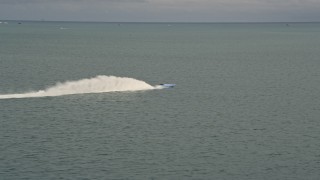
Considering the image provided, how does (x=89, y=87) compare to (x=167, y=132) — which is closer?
(x=167, y=132)

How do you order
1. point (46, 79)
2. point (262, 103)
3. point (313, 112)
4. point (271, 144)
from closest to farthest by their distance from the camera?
point (271, 144), point (313, 112), point (262, 103), point (46, 79)

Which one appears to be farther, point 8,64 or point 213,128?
point 8,64

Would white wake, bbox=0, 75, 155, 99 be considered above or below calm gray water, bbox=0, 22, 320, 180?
above

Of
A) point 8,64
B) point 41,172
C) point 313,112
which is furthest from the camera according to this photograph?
point 8,64

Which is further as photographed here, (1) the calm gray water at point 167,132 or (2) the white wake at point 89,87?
(2) the white wake at point 89,87

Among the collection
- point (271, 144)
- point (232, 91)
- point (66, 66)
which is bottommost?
point (271, 144)

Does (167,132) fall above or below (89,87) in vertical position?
below

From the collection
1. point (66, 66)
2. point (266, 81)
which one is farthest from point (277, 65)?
point (66, 66)

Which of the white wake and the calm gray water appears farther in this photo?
the white wake

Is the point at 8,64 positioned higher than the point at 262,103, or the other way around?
the point at 8,64

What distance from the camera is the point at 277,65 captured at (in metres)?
196

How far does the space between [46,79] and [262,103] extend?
56.9m

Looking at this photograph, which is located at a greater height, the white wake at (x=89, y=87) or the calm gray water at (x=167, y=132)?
the white wake at (x=89, y=87)

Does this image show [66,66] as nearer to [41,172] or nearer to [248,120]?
[248,120]
